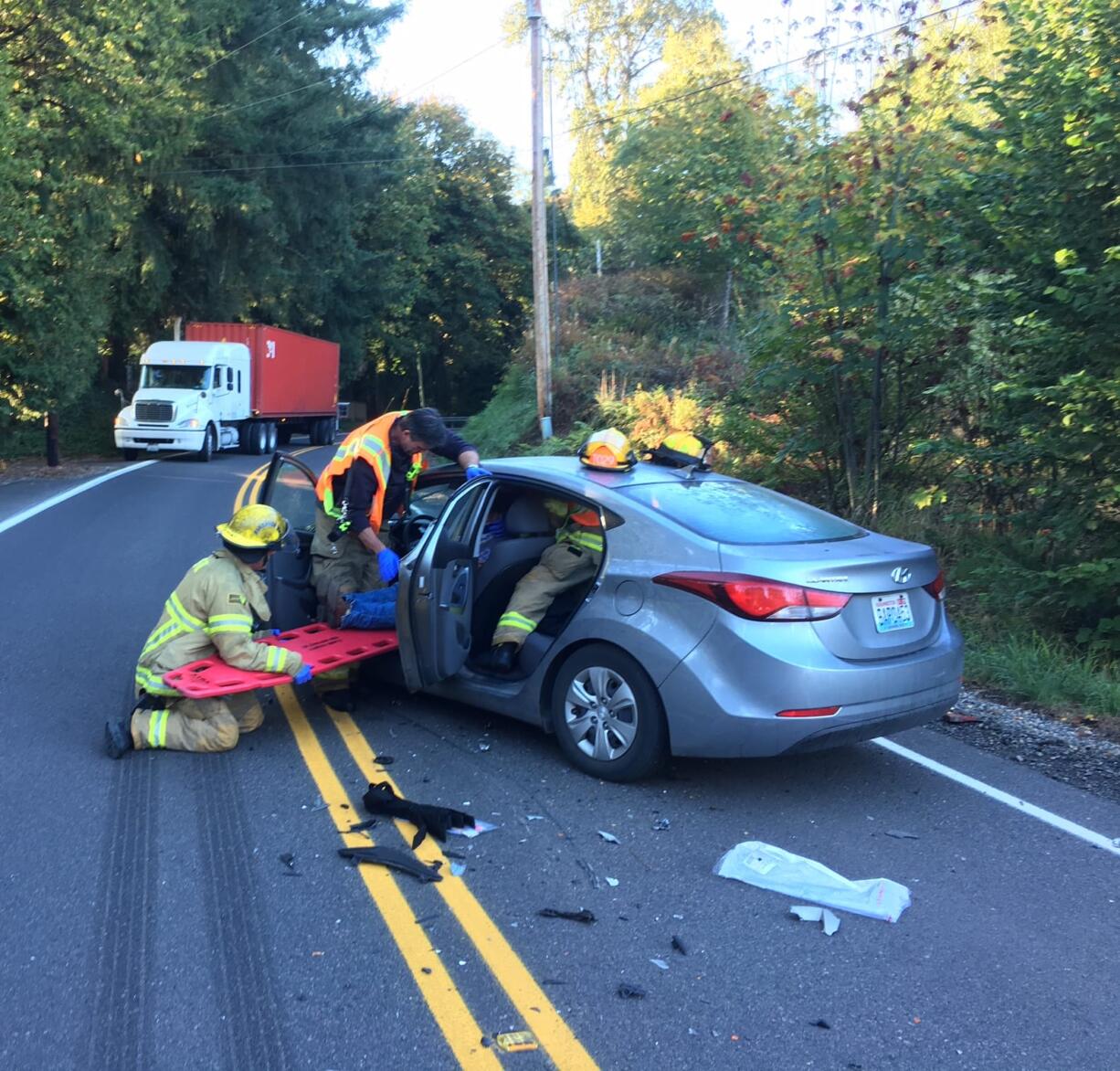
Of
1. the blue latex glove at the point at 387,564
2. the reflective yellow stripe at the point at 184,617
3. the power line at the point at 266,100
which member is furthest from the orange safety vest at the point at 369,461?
the power line at the point at 266,100

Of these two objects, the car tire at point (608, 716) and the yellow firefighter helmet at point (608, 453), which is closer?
the car tire at point (608, 716)

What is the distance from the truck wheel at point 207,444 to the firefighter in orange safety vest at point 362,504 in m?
20.7

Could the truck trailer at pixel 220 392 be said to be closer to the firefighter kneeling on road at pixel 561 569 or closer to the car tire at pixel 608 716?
the firefighter kneeling on road at pixel 561 569

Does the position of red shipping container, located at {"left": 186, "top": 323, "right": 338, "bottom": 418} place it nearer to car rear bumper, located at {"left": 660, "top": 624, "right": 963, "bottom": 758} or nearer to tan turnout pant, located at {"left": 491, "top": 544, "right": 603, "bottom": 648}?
tan turnout pant, located at {"left": 491, "top": 544, "right": 603, "bottom": 648}

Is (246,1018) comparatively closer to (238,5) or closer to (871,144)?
(871,144)

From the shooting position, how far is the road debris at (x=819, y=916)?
402cm

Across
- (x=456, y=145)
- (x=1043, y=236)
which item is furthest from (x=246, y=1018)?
(x=456, y=145)

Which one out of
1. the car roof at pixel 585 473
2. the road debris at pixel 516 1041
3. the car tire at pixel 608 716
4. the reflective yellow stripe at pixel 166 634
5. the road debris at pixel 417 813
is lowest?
the road debris at pixel 516 1041

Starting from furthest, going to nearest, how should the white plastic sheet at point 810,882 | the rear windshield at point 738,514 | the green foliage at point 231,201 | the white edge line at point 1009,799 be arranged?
the green foliage at point 231,201 < the rear windshield at point 738,514 < the white edge line at point 1009,799 < the white plastic sheet at point 810,882

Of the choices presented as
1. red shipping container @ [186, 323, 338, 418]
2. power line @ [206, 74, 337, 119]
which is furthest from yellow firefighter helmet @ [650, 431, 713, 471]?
power line @ [206, 74, 337, 119]

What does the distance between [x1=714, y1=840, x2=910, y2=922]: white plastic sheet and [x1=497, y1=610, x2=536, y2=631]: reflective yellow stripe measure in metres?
1.67

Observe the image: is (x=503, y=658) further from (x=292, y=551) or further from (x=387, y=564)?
(x=292, y=551)

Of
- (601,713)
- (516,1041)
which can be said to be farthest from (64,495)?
(516,1041)

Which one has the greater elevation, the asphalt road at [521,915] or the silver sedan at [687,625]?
the silver sedan at [687,625]
